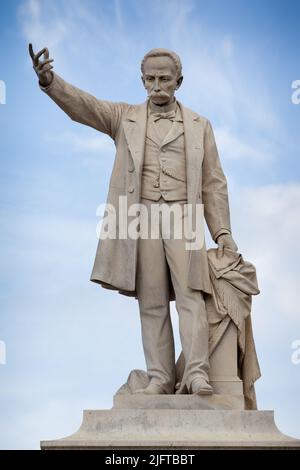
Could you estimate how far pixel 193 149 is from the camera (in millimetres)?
12617

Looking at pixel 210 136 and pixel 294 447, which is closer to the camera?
pixel 294 447

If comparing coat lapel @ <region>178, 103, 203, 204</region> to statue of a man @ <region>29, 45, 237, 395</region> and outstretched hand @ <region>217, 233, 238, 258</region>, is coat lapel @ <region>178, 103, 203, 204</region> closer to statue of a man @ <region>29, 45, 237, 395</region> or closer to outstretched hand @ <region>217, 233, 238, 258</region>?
statue of a man @ <region>29, 45, 237, 395</region>

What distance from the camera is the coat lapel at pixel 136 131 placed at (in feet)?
40.8

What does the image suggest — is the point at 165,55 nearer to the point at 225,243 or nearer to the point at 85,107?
the point at 85,107

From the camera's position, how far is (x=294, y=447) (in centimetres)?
1151

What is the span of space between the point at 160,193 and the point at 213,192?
0.72 metres

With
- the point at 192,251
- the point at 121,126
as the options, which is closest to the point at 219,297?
the point at 192,251

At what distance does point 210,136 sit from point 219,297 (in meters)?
1.88

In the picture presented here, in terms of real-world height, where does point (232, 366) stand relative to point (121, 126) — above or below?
below

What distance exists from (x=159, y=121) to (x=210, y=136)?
0.60 m

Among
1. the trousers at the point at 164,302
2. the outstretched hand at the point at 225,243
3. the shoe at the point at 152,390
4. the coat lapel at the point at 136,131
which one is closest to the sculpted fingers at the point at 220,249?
the outstretched hand at the point at 225,243
